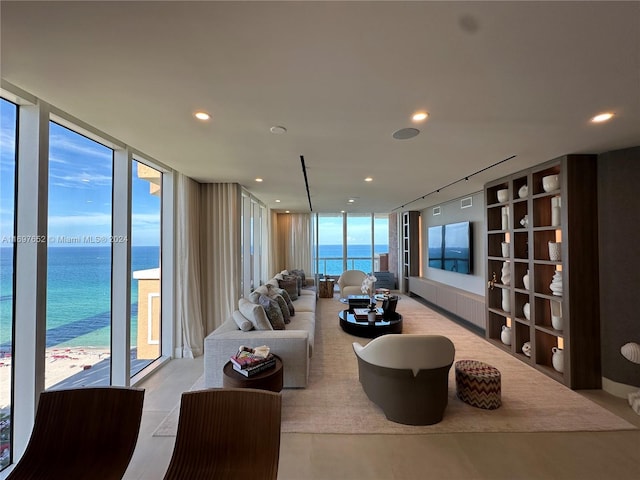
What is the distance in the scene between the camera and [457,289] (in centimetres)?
597

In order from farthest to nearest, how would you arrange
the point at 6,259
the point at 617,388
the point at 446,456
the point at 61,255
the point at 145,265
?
the point at 145,265 < the point at 617,388 < the point at 61,255 < the point at 446,456 < the point at 6,259

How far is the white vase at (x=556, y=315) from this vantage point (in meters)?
3.15

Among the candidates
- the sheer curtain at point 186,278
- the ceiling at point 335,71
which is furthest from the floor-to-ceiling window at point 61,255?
the sheer curtain at point 186,278

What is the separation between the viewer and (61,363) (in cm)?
233

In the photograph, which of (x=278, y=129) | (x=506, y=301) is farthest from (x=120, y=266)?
(x=506, y=301)

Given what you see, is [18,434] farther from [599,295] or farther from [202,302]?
[599,295]

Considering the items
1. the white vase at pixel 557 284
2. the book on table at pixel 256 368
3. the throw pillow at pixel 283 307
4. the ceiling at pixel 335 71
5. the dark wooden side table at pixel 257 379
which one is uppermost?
the ceiling at pixel 335 71

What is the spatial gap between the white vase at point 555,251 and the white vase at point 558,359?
106 cm

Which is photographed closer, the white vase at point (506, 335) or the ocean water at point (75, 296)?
the ocean water at point (75, 296)

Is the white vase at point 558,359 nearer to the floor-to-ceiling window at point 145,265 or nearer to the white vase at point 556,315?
the white vase at point 556,315

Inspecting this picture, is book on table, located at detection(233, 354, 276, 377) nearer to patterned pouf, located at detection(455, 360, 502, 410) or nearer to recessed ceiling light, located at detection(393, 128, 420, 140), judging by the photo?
patterned pouf, located at detection(455, 360, 502, 410)

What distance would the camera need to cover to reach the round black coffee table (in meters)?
4.29

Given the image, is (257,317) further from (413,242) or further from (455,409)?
(413,242)

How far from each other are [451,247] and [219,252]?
4.90 meters
